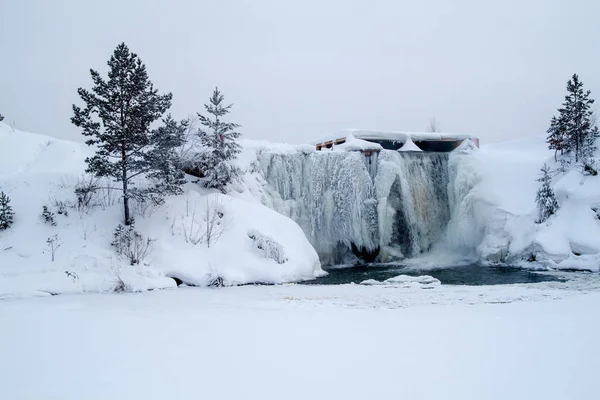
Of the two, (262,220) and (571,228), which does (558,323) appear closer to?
(262,220)

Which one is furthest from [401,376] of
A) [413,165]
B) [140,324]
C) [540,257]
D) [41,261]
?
[413,165]

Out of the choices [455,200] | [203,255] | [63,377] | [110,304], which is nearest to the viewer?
[63,377]

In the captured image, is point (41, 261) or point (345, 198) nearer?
point (41, 261)

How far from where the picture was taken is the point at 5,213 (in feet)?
41.3

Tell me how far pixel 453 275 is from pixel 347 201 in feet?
22.7

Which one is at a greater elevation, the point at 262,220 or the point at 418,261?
the point at 262,220

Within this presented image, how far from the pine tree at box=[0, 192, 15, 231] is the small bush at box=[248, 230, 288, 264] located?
8.20m

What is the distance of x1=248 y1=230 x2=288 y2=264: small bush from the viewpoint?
44.1 ft

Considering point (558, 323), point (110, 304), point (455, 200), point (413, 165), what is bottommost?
point (110, 304)

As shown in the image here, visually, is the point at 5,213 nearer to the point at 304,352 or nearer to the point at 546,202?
the point at 304,352

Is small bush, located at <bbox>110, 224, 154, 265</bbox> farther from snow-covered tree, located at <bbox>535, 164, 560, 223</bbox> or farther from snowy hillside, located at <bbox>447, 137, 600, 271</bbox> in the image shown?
snow-covered tree, located at <bbox>535, 164, 560, 223</bbox>

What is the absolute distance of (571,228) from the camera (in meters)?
16.1

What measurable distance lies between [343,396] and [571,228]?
56.4 feet

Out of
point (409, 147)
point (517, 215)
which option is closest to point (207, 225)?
point (409, 147)
